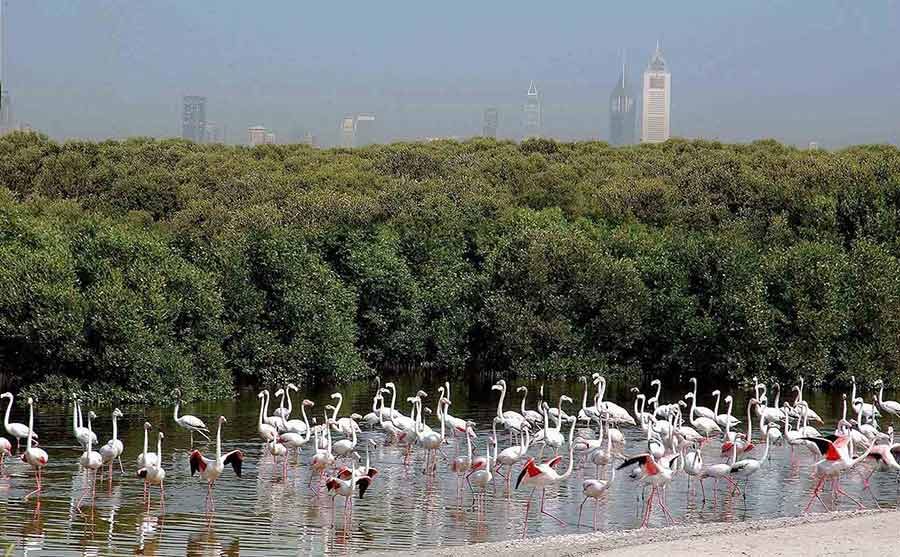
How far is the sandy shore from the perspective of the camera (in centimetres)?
1602

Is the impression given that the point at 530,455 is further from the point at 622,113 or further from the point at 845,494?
the point at 622,113

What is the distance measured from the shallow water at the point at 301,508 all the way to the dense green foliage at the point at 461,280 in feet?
29.4

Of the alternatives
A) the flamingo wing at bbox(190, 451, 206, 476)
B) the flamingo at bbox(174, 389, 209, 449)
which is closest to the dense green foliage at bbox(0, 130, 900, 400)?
the flamingo at bbox(174, 389, 209, 449)

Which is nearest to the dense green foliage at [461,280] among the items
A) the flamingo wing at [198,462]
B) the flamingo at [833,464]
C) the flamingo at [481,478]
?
the flamingo wing at [198,462]

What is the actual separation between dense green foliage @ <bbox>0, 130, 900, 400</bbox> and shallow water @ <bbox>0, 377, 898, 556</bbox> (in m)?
8.95

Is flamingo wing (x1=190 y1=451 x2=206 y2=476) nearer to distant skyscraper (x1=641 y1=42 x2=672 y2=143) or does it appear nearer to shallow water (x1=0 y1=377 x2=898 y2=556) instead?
shallow water (x1=0 y1=377 x2=898 y2=556)

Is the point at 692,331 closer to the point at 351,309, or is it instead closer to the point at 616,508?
the point at 351,309

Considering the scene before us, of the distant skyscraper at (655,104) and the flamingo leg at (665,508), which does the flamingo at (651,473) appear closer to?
the flamingo leg at (665,508)

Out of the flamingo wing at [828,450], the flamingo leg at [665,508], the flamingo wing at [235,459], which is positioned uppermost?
the flamingo wing at [828,450]

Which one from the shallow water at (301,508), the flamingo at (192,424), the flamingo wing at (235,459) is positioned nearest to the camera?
the shallow water at (301,508)

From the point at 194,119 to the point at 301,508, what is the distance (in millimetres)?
67676

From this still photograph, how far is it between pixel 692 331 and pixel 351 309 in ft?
40.8

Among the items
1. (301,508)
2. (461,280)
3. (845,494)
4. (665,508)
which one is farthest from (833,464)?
(461,280)

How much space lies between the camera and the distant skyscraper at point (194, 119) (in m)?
80.5
